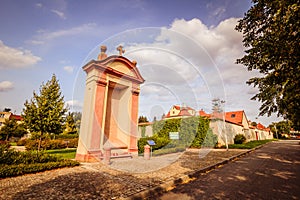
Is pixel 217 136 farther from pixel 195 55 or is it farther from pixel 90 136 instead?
pixel 90 136

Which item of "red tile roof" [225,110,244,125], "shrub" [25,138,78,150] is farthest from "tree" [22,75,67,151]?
"red tile roof" [225,110,244,125]

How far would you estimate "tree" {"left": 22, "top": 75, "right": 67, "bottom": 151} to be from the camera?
12078 mm

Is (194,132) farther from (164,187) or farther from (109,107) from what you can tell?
(164,187)

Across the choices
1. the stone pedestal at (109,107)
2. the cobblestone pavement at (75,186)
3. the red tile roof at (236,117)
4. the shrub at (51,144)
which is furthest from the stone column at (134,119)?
the red tile roof at (236,117)

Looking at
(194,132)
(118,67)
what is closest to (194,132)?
(194,132)

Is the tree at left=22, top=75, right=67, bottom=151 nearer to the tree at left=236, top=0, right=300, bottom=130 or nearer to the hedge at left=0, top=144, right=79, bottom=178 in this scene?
the hedge at left=0, top=144, right=79, bottom=178

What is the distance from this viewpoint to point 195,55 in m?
8.39

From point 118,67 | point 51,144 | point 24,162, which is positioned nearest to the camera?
point 24,162

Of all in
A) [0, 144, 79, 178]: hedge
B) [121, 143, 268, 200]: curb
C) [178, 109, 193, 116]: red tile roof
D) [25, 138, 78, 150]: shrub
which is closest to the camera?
[121, 143, 268, 200]: curb

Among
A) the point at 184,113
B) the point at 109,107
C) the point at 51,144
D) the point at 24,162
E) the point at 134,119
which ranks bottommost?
the point at 51,144

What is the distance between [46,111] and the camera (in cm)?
1246

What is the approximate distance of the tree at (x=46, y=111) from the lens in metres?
12.1

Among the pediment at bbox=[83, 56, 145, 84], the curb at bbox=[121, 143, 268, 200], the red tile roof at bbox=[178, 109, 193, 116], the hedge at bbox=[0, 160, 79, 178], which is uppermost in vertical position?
the pediment at bbox=[83, 56, 145, 84]

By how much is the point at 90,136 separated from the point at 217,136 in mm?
16604
